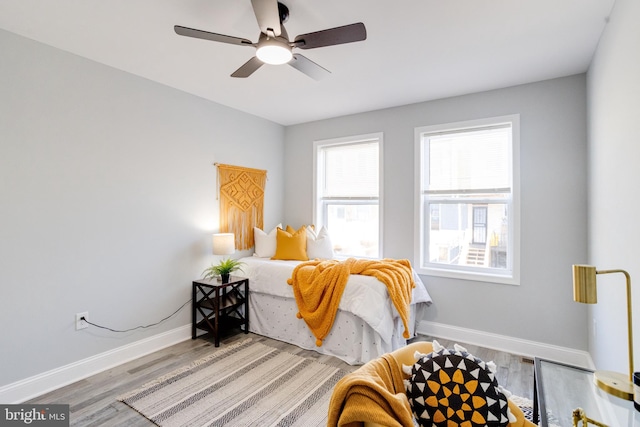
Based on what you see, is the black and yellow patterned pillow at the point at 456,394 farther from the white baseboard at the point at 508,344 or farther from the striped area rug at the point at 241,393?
the white baseboard at the point at 508,344

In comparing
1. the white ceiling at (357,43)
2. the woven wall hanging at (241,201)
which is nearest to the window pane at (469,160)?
the white ceiling at (357,43)

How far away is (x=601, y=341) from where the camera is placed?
229cm

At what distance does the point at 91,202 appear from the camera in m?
2.69

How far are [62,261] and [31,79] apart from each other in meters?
1.40

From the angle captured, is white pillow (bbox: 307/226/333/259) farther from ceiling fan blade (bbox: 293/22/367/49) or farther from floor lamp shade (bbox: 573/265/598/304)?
floor lamp shade (bbox: 573/265/598/304)

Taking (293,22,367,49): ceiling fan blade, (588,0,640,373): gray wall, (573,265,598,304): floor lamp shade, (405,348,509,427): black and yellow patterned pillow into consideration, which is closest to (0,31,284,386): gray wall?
(293,22,367,49): ceiling fan blade

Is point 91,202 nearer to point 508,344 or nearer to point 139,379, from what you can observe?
point 139,379

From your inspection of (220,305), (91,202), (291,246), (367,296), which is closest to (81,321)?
(91,202)

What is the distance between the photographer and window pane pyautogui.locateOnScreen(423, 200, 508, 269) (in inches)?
129

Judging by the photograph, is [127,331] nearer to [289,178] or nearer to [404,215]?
[289,178]

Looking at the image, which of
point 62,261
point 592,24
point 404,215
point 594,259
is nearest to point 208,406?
point 62,261

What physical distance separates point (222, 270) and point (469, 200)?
2783 millimetres

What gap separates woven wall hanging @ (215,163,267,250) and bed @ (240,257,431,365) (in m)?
0.48

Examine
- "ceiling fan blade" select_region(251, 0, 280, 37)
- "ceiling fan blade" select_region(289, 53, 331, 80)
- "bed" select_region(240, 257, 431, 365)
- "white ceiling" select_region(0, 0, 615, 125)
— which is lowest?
"bed" select_region(240, 257, 431, 365)
